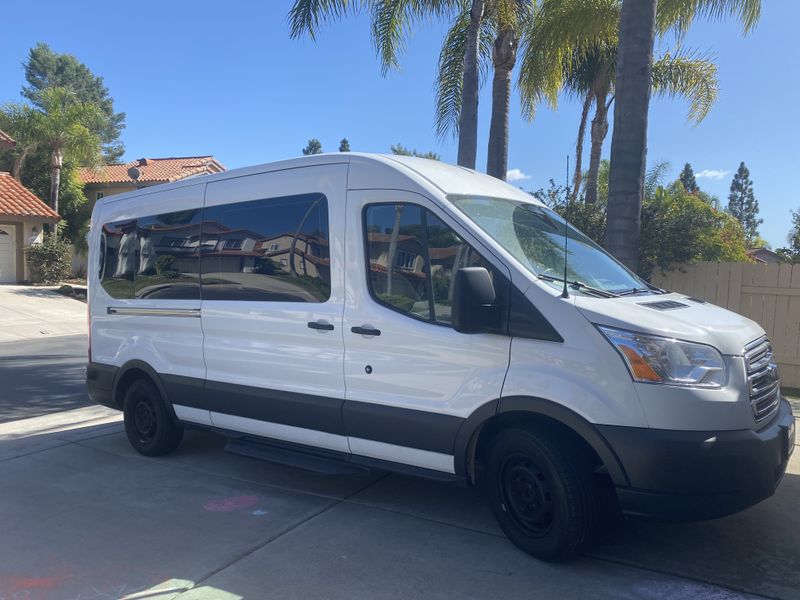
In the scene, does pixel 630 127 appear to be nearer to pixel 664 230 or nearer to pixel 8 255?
pixel 664 230

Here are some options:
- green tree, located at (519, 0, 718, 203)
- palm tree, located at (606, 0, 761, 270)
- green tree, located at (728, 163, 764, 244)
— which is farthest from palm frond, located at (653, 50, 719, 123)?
green tree, located at (728, 163, 764, 244)

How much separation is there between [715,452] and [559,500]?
866mm

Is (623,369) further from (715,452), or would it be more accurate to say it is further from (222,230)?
(222,230)

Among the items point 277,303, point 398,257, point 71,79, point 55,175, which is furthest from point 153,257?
point 71,79

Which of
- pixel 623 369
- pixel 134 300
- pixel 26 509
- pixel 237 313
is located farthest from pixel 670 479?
pixel 134 300

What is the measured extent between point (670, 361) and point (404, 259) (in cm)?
174

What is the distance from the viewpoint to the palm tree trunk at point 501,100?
9969mm

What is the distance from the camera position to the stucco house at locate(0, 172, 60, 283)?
80.1 ft

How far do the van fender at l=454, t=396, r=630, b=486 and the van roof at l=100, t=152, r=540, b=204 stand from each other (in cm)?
145

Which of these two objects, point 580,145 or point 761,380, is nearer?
point 761,380

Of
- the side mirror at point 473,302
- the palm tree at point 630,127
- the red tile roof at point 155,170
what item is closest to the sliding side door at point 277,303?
the side mirror at point 473,302

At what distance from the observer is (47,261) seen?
81.8ft

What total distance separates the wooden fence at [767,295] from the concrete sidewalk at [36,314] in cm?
1497

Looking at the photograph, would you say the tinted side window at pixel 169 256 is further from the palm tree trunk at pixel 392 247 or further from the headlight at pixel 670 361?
the headlight at pixel 670 361
